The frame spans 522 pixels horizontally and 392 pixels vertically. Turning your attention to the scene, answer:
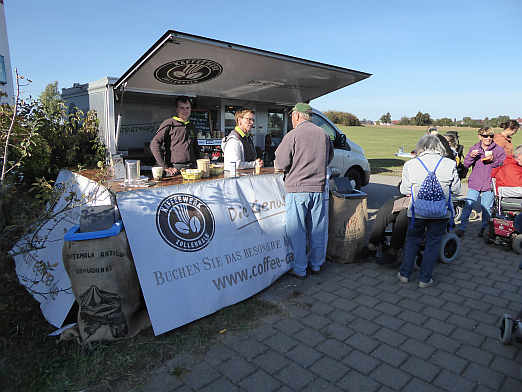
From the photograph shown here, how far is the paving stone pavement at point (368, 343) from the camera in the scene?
2.32 metres

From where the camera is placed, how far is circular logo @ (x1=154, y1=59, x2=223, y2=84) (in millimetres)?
5025

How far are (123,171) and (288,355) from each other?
2484 mm

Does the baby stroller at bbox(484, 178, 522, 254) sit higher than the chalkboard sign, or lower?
lower

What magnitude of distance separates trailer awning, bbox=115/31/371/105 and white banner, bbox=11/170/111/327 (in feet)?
6.39

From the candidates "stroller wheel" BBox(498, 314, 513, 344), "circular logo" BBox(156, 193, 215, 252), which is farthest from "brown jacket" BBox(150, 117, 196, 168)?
"stroller wheel" BBox(498, 314, 513, 344)

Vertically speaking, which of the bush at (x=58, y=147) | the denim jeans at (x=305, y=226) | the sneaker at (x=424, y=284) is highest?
the bush at (x=58, y=147)

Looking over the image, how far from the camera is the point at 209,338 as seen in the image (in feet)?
9.14

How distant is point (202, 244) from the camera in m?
3.25

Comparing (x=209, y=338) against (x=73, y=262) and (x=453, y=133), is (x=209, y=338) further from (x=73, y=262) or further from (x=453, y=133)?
(x=453, y=133)

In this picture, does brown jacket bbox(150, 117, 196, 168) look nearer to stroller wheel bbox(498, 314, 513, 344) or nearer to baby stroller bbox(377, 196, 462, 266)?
baby stroller bbox(377, 196, 462, 266)

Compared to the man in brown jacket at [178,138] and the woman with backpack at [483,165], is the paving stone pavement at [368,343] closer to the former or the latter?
the woman with backpack at [483,165]

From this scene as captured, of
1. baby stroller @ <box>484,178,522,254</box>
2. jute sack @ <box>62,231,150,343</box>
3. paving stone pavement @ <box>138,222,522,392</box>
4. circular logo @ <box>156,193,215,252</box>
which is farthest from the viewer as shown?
baby stroller @ <box>484,178,522,254</box>

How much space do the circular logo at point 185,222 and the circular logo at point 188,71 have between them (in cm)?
256

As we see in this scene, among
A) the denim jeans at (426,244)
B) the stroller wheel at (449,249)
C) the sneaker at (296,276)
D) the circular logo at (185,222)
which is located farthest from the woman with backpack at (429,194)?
the circular logo at (185,222)
